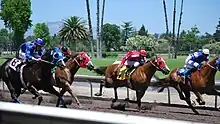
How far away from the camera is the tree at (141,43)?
5609 mm

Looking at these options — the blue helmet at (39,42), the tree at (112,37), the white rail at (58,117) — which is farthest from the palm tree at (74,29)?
the white rail at (58,117)

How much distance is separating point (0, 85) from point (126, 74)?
238 centimetres

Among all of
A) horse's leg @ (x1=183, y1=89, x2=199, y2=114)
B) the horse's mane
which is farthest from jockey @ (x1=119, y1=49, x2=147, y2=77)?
the horse's mane

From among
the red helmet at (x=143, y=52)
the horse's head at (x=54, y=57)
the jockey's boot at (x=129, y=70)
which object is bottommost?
the jockey's boot at (x=129, y=70)

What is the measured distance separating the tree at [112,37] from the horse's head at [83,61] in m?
1.17

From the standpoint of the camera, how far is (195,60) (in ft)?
20.1

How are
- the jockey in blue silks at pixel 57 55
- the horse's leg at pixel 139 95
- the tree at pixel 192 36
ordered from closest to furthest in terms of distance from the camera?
the tree at pixel 192 36, the jockey in blue silks at pixel 57 55, the horse's leg at pixel 139 95

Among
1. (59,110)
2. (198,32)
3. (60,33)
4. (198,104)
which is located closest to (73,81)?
(60,33)

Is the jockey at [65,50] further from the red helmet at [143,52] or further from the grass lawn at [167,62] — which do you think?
the red helmet at [143,52]

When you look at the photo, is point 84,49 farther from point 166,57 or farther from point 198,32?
point 198,32

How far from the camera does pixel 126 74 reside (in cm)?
779

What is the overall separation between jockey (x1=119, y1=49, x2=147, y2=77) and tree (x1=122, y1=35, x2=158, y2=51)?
226 mm

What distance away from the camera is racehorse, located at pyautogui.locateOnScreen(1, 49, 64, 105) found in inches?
286

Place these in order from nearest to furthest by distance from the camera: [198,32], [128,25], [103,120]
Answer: [103,120], [198,32], [128,25]
